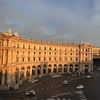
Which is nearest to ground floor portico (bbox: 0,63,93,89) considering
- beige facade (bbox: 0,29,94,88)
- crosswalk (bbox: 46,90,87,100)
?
beige facade (bbox: 0,29,94,88)

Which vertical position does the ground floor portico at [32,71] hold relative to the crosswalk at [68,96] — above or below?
above

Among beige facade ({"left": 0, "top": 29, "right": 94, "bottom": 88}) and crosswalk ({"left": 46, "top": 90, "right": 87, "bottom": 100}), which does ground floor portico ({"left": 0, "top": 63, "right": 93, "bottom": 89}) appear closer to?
beige facade ({"left": 0, "top": 29, "right": 94, "bottom": 88})

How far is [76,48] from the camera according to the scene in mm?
129125

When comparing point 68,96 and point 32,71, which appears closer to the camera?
point 68,96

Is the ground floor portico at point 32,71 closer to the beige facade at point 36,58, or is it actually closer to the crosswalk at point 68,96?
the beige facade at point 36,58

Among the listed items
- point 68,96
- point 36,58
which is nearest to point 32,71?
point 36,58

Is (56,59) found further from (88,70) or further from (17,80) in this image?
(17,80)

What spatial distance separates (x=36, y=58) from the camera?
361ft

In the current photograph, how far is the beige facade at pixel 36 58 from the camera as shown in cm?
7575

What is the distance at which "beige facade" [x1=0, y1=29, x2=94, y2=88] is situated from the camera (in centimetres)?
7575

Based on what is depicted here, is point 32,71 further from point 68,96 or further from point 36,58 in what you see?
point 68,96

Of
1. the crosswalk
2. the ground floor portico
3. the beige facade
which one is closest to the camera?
the crosswalk

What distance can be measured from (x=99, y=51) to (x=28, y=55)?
378 ft

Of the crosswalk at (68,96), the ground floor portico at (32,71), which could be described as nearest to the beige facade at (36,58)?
the ground floor portico at (32,71)
